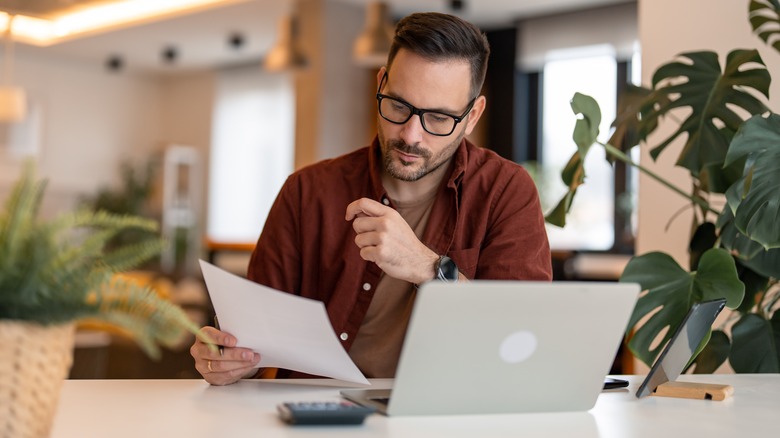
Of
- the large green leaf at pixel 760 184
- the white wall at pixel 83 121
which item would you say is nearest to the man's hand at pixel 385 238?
the large green leaf at pixel 760 184

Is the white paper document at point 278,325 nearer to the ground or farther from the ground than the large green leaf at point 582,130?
nearer to the ground

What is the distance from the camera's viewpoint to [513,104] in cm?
766

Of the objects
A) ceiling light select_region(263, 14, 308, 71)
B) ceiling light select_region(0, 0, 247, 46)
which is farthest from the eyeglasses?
ceiling light select_region(0, 0, 247, 46)

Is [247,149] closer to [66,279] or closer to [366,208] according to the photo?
[366,208]

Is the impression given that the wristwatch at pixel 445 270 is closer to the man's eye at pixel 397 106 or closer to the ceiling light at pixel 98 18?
the man's eye at pixel 397 106

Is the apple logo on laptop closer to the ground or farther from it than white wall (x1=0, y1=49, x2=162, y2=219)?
closer to the ground

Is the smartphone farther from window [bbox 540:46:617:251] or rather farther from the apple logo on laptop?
window [bbox 540:46:617:251]

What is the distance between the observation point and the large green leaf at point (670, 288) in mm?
1913

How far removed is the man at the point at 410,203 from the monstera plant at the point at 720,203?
0.32 meters

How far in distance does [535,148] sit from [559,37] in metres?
0.94

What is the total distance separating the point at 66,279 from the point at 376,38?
4952 mm

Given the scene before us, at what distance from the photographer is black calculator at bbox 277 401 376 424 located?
1099mm

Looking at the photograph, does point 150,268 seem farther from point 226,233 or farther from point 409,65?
point 409,65

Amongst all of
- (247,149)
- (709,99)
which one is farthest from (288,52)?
(709,99)
